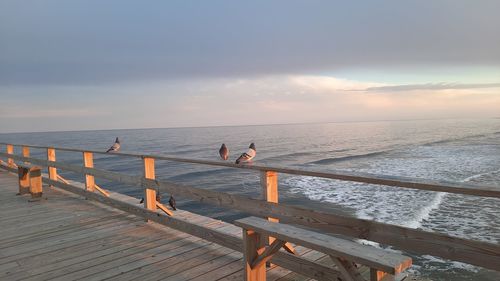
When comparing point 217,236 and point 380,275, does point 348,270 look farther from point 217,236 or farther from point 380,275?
point 217,236

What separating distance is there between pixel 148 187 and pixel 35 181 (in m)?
3.96

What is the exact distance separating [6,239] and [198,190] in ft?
A: 9.71

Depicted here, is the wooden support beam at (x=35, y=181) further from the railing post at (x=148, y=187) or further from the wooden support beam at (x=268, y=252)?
the wooden support beam at (x=268, y=252)

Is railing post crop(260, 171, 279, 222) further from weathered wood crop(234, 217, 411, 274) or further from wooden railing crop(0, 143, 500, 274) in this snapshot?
weathered wood crop(234, 217, 411, 274)

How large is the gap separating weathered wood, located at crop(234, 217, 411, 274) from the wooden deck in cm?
93

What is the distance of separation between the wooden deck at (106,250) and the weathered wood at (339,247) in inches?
36.7

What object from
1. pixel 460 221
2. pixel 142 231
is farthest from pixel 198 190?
pixel 460 221

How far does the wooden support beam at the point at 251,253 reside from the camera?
3.00 metres

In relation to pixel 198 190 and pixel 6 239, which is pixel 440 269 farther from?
pixel 6 239

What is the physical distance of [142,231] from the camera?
502cm

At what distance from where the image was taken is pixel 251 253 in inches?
120

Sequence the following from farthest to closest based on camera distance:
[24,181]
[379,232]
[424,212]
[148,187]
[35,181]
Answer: [424,212] < [24,181] < [35,181] < [148,187] < [379,232]

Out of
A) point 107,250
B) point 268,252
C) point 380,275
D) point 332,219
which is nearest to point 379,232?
point 332,219

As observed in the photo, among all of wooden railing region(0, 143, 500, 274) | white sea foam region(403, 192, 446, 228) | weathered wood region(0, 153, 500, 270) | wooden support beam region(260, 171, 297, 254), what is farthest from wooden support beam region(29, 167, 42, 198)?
white sea foam region(403, 192, 446, 228)
